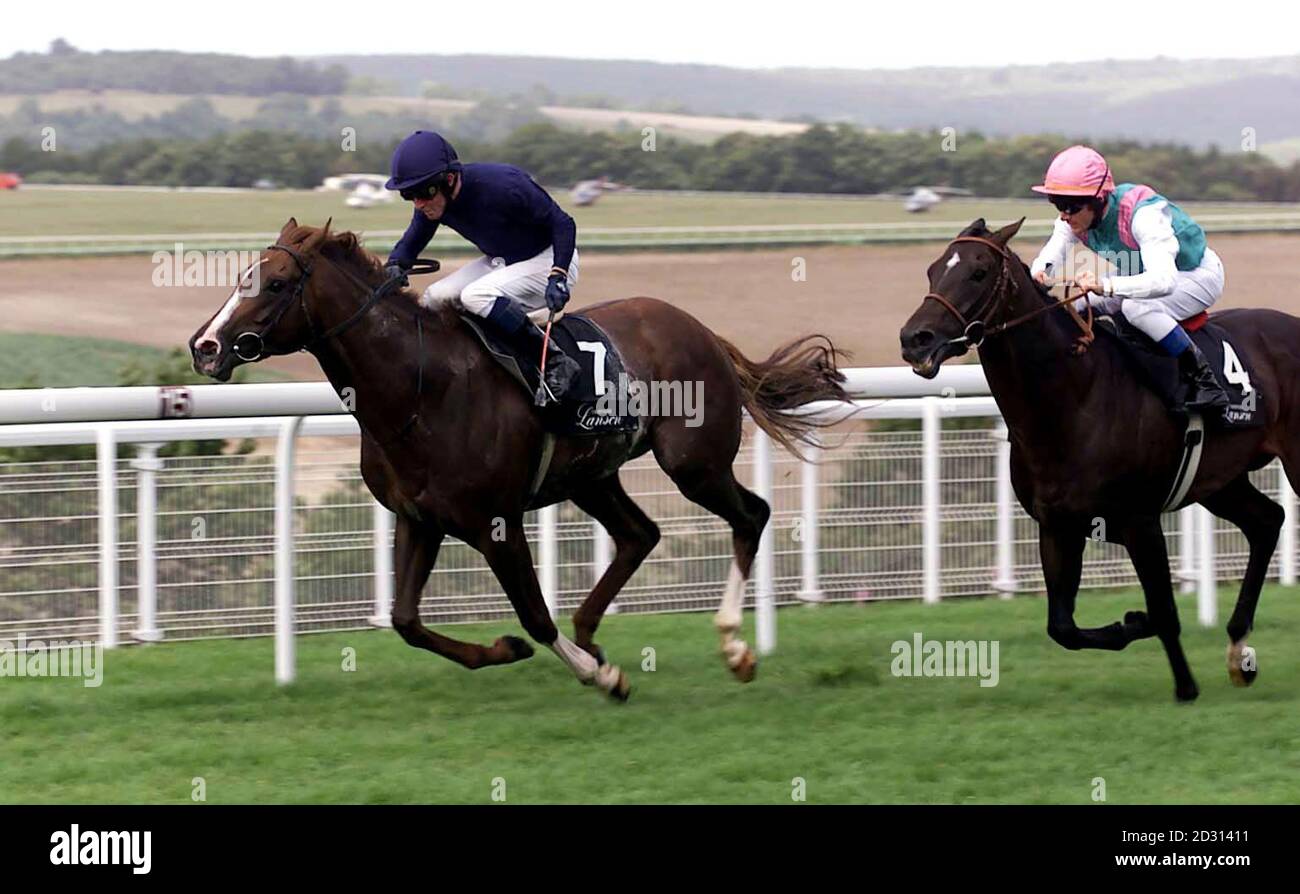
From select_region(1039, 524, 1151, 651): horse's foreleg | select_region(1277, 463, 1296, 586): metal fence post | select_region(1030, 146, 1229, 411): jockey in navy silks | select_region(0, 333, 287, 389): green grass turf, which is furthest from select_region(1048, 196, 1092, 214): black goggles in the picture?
select_region(0, 333, 287, 389): green grass turf

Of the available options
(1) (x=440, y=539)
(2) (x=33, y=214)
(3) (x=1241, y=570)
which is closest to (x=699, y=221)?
(2) (x=33, y=214)

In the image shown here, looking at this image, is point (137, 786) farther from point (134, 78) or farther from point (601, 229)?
point (134, 78)

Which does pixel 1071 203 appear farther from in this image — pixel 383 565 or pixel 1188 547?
pixel 383 565

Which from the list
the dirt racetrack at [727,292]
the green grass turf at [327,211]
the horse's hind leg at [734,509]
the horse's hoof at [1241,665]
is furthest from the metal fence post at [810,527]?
the green grass turf at [327,211]

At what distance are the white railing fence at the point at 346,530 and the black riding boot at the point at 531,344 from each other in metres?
0.86

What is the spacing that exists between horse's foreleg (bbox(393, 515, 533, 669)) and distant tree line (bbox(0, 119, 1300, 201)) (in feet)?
86.3

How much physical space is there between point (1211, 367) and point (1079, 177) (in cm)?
→ 72

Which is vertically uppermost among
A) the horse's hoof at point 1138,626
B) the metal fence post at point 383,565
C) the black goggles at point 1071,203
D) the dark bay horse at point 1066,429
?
the black goggles at point 1071,203

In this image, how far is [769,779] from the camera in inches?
Result: 184

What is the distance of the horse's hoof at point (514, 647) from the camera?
5535 mm

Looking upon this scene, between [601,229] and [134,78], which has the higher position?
[134,78]

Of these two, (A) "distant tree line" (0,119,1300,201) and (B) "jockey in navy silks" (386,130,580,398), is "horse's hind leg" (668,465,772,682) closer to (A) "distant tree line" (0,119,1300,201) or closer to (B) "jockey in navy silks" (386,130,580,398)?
(B) "jockey in navy silks" (386,130,580,398)

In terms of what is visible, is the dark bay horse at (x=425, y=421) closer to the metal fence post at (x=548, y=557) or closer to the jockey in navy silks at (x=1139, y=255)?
the metal fence post at (x=548, y=557)

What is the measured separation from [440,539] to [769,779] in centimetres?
140
